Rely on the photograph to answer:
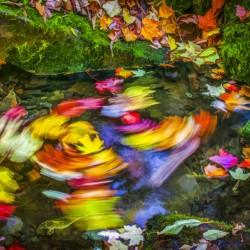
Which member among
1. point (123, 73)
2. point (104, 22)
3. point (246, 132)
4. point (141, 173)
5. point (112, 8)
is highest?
point (112, 8)

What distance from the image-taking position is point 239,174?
106 inches

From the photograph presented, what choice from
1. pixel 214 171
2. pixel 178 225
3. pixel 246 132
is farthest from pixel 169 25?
pixel 178 225

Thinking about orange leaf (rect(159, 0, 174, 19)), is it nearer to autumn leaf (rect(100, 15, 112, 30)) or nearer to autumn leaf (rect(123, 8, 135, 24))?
autumn leaf (rect(123, 8, 135, 24))

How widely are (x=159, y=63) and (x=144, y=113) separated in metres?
0.81

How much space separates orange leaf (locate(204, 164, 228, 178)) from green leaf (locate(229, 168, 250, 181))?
0.05m

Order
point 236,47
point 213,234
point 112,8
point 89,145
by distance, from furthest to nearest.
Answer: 1. point 112,8
2. point 236,47
3. point 89,145
4. point 213,234

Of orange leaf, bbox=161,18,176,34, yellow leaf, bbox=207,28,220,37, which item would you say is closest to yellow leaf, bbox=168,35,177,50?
orange leaf, bbox=161,18,176,34

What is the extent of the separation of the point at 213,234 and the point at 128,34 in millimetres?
2268

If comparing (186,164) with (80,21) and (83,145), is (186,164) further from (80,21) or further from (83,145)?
(80,21)

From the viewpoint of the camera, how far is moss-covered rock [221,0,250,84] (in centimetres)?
350

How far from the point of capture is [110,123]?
3131 millimetres

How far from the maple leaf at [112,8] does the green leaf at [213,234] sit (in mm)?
2463

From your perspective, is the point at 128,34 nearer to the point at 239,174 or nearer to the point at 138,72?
the point at 138,72

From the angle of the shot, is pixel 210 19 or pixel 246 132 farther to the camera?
pixel 210 19
